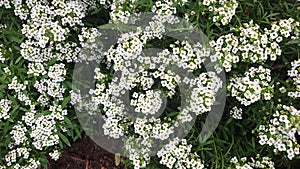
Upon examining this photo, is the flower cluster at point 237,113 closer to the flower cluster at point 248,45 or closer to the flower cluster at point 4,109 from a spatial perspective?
the flower cluster at point 248,45

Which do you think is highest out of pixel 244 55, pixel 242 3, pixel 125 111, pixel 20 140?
pixel 242 3

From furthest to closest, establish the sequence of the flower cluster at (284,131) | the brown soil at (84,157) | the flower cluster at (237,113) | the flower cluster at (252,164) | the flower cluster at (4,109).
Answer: the brown soil at (84,157) → the flower cluster at (237,113) → the flower cluster at (4,109) → the flower cluster at (252,164) → the flower cluster at (284,131)

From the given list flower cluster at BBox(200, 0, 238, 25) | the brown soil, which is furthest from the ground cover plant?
the brown soil

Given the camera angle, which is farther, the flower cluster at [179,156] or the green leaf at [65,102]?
the green leaf at [65,102]

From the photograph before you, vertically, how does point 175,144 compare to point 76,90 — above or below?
below

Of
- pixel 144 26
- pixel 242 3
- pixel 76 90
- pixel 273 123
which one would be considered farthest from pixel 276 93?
pixel 76 90

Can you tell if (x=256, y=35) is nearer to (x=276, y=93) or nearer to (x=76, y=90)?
(x=276, y=93)

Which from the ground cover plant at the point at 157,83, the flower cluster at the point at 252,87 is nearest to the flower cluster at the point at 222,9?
the ground cover plant at the point at 157,83

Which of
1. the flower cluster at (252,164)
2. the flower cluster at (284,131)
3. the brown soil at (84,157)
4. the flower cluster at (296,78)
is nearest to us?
the flower cluster at (284,131)

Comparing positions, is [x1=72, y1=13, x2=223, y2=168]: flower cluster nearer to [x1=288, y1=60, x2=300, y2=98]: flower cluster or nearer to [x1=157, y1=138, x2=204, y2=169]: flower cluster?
[x1=157, y1=138, x2=204, y2=169]: flower cluster
